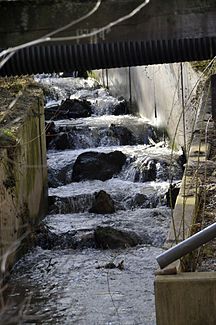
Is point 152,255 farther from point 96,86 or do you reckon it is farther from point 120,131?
point 96,86

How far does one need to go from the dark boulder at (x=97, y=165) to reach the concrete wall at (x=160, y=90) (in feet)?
3.72

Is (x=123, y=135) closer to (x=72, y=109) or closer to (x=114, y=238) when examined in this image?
(x=72, y=109)

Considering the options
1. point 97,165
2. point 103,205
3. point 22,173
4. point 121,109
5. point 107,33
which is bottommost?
point 103,205

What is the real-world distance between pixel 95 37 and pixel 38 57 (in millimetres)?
515

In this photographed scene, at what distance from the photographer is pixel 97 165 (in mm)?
15609

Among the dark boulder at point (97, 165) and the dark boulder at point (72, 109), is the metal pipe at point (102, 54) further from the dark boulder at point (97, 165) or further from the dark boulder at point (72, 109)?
the dark boulder at point (72, 109)

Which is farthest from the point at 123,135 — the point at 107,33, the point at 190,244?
the point at 190,244

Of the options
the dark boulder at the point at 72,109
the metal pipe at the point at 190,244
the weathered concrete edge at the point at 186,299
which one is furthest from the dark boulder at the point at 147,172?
the metal pipe at the point at 190,244

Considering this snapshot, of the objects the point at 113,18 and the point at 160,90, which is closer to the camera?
the point at 113,18

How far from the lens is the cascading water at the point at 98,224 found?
952cm

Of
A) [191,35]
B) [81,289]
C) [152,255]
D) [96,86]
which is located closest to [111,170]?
[152,255]

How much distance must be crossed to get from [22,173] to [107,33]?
278 inches

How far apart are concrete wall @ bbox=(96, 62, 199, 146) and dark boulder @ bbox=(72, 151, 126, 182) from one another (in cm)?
113

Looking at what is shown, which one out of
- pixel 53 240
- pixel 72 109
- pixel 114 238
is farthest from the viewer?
pixel 72 109
